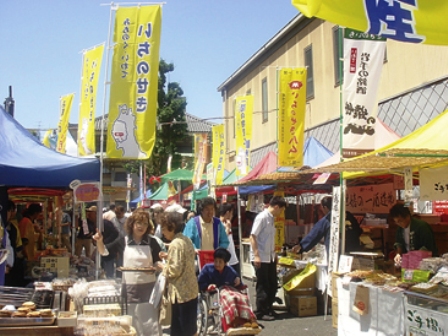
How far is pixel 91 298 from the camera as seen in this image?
5430 millimetres

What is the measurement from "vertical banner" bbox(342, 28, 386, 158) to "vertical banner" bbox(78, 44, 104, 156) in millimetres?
4414

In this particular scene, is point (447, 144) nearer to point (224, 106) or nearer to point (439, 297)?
point (439, 297)

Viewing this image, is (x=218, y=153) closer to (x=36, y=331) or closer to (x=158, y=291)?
(x=158, y=291)

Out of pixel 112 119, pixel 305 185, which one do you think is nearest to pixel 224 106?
pixel 305 185

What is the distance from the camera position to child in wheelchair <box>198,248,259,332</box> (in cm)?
599

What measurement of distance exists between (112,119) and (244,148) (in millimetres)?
6918

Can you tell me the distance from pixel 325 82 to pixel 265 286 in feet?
33.4

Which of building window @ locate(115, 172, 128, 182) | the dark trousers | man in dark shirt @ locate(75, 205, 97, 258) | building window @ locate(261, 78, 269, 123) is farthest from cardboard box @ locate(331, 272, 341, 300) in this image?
building window @ locate(115, 172, 128, 182)

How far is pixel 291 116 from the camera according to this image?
1165 cm

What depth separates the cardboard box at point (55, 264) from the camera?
744 centimetres

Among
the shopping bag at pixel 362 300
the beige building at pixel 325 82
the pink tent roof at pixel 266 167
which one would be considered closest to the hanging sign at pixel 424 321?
the shopping bag at pixel 362 300

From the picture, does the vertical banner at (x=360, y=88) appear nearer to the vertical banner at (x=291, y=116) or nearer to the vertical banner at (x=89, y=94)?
the vertical banner at (x=291, y=116)

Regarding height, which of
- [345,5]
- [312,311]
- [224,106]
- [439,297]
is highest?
[224,106]

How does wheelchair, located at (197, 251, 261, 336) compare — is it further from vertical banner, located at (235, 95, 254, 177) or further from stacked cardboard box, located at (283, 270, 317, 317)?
vertical banner, located at (235, 95, 254, 177)
